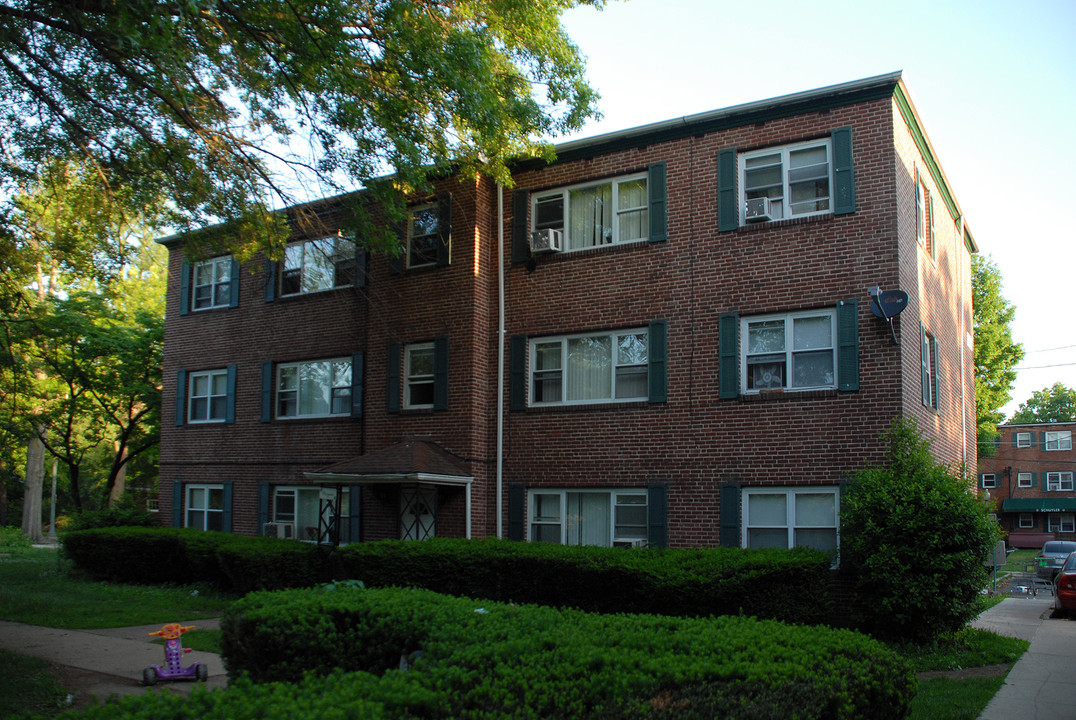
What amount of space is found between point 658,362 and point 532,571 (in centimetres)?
442

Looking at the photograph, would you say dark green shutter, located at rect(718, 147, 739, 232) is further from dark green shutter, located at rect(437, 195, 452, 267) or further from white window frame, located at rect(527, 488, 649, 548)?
dark green shutter, located at rect(437, 195, 452, 267)

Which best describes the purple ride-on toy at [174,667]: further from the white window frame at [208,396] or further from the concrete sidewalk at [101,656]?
the white window frame at [208,396]

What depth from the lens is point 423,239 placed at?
58.5 feet

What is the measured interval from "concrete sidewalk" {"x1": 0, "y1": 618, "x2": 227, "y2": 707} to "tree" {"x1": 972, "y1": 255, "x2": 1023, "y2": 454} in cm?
3100

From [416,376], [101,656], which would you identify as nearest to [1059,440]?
[416,376]

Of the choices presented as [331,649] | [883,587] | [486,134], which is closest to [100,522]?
[486,134]

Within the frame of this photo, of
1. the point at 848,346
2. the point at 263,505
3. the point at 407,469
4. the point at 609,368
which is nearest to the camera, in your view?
the point at 848,346

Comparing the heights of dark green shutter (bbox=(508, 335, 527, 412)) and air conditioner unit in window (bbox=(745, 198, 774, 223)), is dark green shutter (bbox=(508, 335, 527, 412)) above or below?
below

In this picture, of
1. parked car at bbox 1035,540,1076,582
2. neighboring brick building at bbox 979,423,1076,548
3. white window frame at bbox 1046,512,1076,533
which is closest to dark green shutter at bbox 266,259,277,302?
parked car at bbox 1035,540,1076,582

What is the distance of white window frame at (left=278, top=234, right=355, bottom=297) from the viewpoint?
1933 centimetres

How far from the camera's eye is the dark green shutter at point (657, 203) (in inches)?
606

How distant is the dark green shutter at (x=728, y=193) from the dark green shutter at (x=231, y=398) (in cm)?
1256

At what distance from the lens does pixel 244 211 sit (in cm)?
1364

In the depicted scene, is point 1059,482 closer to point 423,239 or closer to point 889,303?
point 889,303
